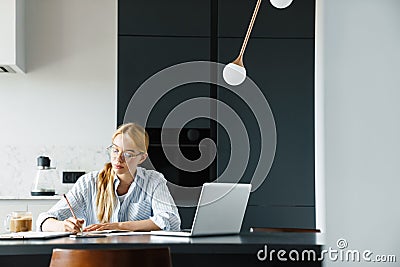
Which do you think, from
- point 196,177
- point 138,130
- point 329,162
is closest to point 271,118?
point 196,177

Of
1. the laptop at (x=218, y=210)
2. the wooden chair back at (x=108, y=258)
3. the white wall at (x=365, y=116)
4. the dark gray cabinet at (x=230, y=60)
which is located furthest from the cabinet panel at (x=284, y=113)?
the white wall at (x=365, y=116)

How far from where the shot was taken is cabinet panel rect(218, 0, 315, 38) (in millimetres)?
4809

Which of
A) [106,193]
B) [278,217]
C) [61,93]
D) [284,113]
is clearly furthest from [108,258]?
[61,93]

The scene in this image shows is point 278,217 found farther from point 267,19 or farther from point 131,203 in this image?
point 131,203

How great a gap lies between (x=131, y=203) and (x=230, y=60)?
1692 mm

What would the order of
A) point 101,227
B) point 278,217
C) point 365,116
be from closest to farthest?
point 365,116, point 101,227, point 278,217

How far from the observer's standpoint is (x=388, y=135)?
83cm

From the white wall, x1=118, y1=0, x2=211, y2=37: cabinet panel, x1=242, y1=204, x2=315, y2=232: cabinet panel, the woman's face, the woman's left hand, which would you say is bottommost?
x1=242, y1=204, x2=315, y2=232: cabinet panel

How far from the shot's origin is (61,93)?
4.95 m

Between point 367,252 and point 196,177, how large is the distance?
399 cm

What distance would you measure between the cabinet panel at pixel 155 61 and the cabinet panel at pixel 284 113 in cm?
18

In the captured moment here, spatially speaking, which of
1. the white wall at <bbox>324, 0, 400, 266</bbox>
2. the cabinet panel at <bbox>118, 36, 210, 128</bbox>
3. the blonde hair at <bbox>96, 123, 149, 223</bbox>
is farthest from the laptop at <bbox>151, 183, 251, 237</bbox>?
the cabinet panel at <bbox>118, 36, 210, 128</bbox>

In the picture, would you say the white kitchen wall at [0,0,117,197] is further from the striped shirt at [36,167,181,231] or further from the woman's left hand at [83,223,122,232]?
the woman's left hand at [83,223,122,232]

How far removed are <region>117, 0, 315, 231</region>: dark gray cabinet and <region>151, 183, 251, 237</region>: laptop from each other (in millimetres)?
1919
